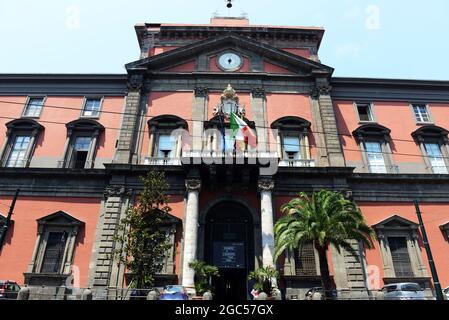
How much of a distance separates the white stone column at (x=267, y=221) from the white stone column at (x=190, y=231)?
397cm

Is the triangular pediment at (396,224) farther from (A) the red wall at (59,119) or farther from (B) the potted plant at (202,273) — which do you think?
(A) the red wall at (59,119)

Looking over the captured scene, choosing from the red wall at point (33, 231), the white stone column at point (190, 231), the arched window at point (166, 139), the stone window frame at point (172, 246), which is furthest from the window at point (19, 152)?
the white stone column at point (190, 231)

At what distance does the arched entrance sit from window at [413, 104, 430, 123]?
16.3 meters

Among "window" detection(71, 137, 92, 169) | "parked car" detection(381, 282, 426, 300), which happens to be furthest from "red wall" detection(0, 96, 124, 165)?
"parked car" detection(381, 282, 426, 300)

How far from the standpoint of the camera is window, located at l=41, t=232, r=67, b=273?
63.7 feet

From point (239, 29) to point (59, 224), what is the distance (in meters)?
21.7

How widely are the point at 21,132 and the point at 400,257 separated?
91.4ft

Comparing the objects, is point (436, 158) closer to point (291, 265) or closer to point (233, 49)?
point (291, 265)

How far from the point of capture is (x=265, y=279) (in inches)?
656

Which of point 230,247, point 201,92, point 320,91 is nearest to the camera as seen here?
point 230,247

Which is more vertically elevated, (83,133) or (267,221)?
(83,133)

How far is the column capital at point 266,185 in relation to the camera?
20.2m

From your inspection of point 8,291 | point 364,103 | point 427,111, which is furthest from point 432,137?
point 8,291
